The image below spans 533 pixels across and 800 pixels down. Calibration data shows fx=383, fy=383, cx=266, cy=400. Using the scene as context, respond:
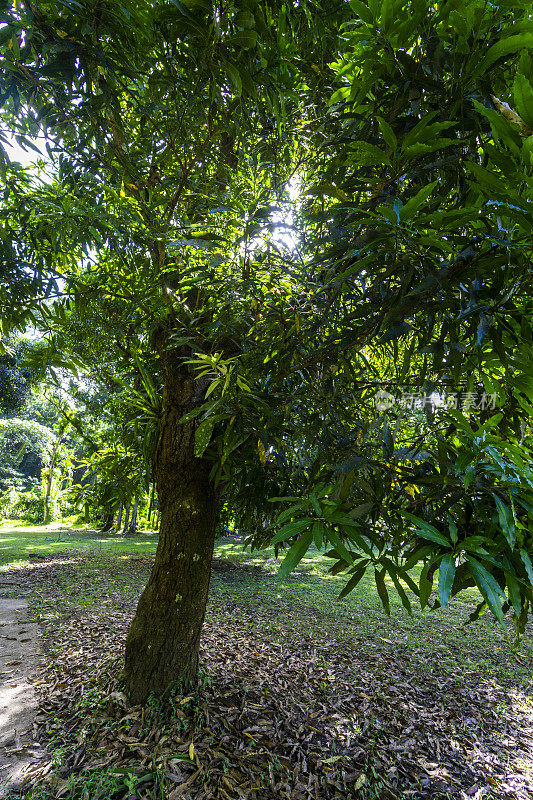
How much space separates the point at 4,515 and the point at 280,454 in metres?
16.6

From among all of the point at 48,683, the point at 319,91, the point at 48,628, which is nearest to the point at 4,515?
the point at 48,628

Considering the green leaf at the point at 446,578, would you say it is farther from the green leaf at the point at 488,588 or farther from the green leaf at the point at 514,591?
the green leaf at the point at 514,591

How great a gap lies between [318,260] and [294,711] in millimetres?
2691

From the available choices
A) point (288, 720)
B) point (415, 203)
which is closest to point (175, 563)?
point (288, 720)

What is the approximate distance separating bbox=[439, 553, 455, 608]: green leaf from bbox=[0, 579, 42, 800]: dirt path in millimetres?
2199

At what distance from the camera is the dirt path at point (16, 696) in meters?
1.83

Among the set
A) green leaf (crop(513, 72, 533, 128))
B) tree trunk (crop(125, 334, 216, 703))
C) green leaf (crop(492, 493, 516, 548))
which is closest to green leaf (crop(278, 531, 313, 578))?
green leaf (crop(492, 493, 516, 548))

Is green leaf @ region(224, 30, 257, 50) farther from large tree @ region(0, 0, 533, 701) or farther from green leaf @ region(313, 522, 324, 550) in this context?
green leaf @ region(313, 522, 324, 550)

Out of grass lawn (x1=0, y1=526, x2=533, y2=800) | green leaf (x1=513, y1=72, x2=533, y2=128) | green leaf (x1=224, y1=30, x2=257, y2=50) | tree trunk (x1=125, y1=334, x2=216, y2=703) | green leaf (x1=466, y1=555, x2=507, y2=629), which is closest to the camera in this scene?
green leaf (x1=513, y1=72, x2=533, y2=128)

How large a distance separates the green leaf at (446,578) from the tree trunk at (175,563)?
5.14 feet

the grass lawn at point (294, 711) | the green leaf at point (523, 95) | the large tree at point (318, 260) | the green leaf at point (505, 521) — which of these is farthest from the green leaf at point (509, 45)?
the grass lawn at point (294, 711)

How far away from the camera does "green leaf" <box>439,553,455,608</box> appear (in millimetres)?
681

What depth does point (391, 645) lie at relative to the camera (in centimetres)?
383

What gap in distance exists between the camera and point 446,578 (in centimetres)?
71
